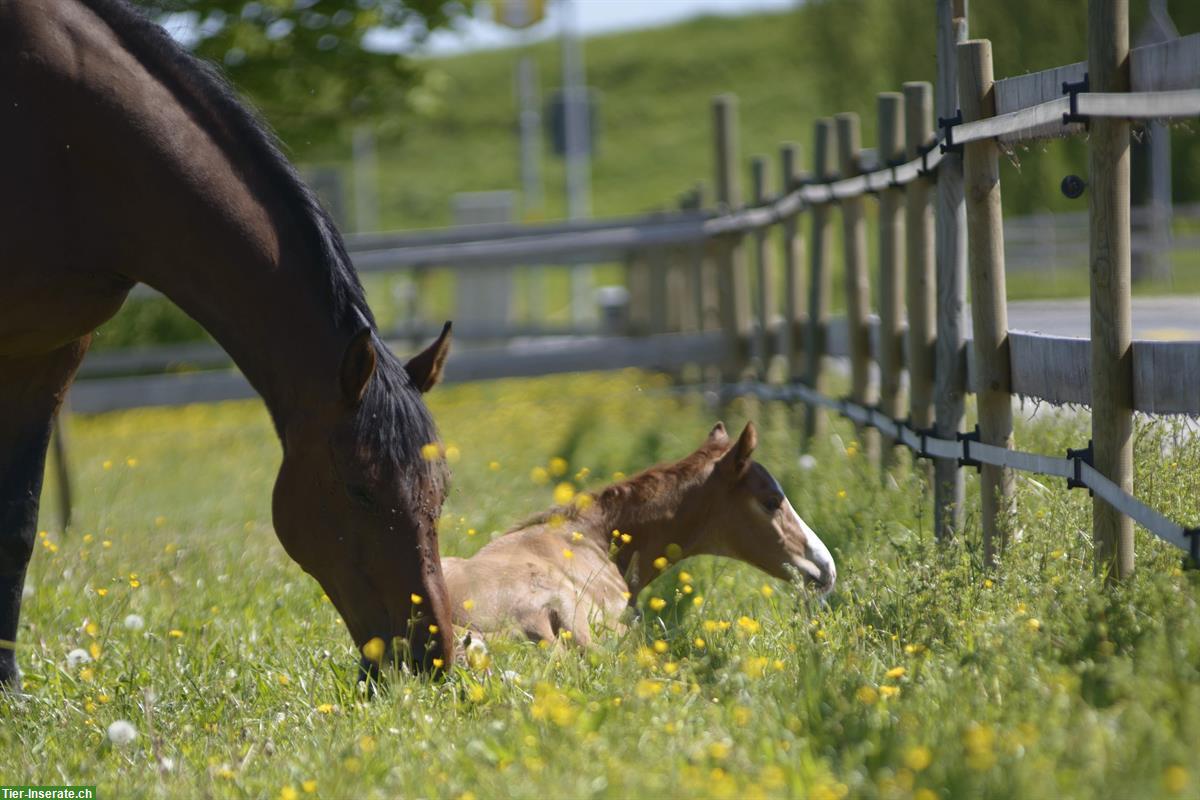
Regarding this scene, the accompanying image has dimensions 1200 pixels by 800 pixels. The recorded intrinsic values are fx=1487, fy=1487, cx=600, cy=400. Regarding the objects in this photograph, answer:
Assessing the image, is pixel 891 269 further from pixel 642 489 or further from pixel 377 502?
pixel 377 502

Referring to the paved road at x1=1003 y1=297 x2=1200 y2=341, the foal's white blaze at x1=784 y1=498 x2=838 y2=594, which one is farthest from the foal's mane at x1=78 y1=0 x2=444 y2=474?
the paved road at x1=1003 y1=297 x2=1200 y2=341

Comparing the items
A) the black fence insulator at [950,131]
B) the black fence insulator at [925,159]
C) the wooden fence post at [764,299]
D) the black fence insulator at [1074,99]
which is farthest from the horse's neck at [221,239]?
the wooden fence post at [764,299]

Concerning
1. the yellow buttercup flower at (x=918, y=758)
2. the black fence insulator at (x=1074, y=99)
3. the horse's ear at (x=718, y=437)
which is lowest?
the horse's ear at (x=718, y=437)

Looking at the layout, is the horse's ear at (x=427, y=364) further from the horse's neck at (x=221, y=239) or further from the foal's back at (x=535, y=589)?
the foal's back at (x=535, y=589)

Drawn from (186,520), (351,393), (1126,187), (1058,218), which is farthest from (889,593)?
(1058,218)

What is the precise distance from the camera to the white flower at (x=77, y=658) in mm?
4574

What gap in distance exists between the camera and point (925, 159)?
545 cm

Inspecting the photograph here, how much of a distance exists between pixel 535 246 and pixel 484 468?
2.32 meters

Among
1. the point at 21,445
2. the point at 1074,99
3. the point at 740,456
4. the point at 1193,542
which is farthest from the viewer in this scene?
the point at 740,456

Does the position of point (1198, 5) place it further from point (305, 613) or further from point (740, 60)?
point (740, 60)

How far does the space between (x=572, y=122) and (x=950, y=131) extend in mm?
22319

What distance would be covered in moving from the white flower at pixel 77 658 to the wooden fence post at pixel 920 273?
308 cm

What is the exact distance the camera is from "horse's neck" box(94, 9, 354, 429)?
4090 millimetres

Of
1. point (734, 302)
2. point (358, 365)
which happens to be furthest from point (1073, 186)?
point (734, 302)
